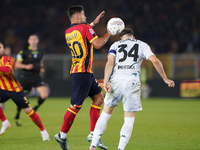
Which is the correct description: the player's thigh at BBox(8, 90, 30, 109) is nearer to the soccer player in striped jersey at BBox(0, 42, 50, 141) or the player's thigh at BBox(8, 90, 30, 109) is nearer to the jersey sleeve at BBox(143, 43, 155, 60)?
the soccer player in striped jersey at BBox(0, 42, 50, 141)

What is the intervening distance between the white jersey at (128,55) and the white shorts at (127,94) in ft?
0.31

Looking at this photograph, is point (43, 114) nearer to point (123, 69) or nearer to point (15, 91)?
point (15, 91)

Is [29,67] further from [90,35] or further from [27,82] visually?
[90,35]

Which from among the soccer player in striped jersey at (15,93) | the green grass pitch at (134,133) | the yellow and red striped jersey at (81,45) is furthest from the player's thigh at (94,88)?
the soccer player in striped jersey at (15,93)

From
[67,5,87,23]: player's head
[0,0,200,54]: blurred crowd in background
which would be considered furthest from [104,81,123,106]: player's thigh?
[0,0,200,54]: blurred crowd in background

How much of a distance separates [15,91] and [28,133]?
134 centimetres

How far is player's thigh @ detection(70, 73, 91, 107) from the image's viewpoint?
18.7 feet

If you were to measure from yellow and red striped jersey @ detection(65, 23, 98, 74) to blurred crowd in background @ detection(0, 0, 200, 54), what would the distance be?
571 inches

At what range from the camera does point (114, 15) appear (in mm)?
22141

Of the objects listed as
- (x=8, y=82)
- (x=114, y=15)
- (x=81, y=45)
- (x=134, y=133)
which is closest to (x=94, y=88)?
(x=81, y=45)

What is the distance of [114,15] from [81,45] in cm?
1685

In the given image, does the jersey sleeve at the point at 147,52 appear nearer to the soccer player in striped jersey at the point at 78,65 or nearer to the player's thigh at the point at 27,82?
the soccer player in striped jersey at the point at 78,65

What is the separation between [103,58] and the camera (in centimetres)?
1758

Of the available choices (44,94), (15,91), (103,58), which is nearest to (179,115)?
(44,94)
